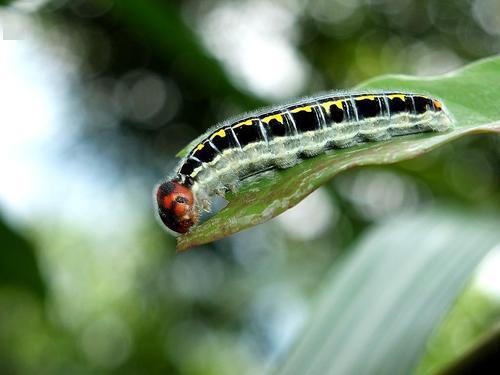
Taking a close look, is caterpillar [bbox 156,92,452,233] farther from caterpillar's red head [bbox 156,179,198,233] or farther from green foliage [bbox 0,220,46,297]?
green foliage [bbox 0,220,46,297]

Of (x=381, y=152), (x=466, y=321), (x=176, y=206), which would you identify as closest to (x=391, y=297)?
(x=176, y=206)

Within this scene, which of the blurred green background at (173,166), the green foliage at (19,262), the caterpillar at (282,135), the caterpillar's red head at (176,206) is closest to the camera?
the caterpillar's red head at (176,206)

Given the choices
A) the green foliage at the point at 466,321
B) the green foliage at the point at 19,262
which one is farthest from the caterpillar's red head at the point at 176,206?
the green foliage at the point at 466,321

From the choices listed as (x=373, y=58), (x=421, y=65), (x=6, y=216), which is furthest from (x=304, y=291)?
(x=421, y=65)

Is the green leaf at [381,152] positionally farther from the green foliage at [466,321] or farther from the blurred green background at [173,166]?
the green foliage at [466,321]

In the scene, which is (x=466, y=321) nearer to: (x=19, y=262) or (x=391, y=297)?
(x=19, y=262)

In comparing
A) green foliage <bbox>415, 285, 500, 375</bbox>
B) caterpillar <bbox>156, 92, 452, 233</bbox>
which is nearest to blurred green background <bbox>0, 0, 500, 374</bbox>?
green foliage <bbox>415, 285, 500, 375</bbox>
